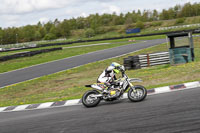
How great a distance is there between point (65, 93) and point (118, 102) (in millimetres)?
4129

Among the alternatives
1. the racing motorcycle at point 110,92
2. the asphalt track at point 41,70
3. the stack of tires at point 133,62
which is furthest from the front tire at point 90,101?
the asphalt track at point 41,70

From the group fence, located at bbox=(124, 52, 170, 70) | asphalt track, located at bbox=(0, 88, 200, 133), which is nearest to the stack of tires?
fence, located at bbox=(124, 52, 170, 70)

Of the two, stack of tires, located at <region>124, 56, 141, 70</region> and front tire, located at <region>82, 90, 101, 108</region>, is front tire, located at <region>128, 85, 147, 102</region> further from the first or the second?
stack of tires, located at <region>124, 56, 141, 70</region>

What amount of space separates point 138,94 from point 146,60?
999 cm

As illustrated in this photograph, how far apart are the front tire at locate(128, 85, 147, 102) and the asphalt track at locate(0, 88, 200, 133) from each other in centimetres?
16

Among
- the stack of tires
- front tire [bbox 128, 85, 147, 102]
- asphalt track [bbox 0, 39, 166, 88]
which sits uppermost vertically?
front tire [bbox 128, 85, 147, 102]

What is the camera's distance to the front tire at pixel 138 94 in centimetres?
852

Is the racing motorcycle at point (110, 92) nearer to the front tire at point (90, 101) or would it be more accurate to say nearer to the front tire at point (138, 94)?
the front tire at point (90, 101)

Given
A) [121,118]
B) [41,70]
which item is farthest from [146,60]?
[121,118]

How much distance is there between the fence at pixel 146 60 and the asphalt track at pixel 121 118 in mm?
9095

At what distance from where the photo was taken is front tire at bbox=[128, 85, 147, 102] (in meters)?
8.52

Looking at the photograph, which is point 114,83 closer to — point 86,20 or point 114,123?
point 114,123

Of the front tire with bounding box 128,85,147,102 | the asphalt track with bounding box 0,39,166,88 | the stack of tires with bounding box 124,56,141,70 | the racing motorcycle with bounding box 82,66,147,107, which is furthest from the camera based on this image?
the asphalt track with bounding box 0,39,166,88

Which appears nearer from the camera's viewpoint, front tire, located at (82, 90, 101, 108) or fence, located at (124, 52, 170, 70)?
front tire, located at (82, 90, 101, 108)
